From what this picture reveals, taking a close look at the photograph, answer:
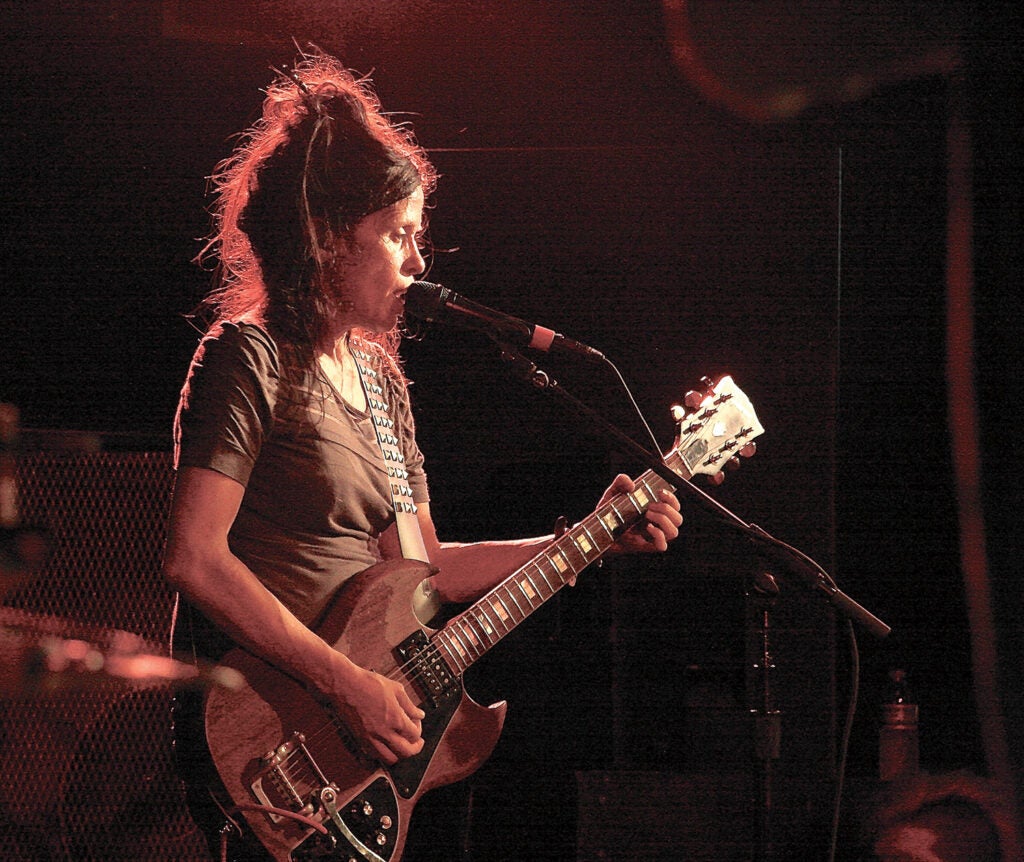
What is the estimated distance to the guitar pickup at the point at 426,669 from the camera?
1.97 meters

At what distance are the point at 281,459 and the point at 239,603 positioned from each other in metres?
0.30

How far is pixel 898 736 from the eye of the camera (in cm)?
305

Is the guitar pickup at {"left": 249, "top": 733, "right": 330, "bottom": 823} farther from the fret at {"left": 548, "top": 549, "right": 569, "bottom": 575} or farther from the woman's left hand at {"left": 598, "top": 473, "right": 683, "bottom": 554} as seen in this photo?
the woman's left hand at {"left": 598, "top": 473, "right": 683, "bottom": 554}

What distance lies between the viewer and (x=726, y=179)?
330cm

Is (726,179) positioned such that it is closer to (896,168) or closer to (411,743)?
(896,168)

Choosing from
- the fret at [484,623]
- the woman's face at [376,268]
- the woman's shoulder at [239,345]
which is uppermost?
the woman's face at [376,268]

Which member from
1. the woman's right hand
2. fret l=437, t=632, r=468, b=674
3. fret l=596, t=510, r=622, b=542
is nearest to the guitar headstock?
fret l=596, t=510, r=622, b=542

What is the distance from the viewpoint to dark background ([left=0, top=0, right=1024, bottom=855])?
305 cm

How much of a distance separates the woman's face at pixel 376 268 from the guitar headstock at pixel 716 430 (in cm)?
76

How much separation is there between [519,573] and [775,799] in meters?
1.04

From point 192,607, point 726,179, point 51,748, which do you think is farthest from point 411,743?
point 726,179

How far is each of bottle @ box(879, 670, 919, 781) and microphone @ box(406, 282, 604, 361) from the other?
172 centimetres

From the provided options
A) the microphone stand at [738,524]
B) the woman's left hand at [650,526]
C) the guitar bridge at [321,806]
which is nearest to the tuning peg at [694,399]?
the woman's left hand at [650,526]

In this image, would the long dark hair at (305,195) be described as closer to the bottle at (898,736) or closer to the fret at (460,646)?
the fret at (460,646)
